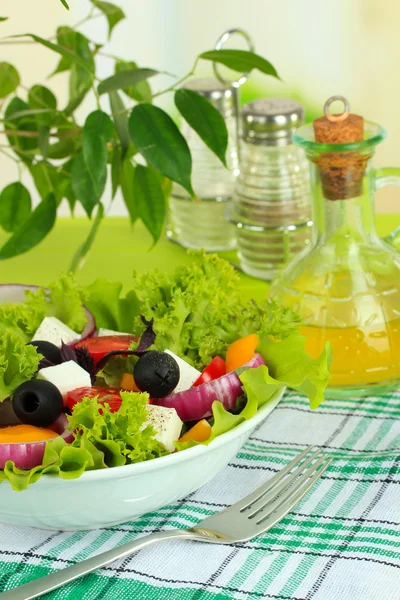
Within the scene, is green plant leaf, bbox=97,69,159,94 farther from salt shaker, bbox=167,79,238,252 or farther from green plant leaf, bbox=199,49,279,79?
salt shaker, bbox=167,79,238,252

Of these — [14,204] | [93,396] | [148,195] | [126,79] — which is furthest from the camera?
[14,204]

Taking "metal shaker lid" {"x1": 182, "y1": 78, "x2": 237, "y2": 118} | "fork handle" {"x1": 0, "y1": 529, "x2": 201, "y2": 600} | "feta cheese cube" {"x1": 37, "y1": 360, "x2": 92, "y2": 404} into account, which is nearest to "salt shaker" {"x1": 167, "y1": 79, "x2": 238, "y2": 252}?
"metal shaker lid" {"x1": 182, "y1": 78, "x2": 237, "y2": 118}

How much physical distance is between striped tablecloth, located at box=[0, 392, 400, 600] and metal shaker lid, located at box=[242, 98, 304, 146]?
0.58m

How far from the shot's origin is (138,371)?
0.93 m

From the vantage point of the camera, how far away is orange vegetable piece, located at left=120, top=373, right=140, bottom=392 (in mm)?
990

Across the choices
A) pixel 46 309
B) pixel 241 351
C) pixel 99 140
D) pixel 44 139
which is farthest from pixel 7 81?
pixel 241 351

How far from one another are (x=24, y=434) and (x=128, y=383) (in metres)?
0.17

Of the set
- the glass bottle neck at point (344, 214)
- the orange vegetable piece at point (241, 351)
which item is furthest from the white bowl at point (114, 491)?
the glass bottle neck at point (344, 214)

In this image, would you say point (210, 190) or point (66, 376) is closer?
point (66, 376)

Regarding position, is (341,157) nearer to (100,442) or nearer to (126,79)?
(126,79)

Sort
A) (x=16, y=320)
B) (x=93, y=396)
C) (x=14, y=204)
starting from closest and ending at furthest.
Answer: (x=93, y=396), (x=16, y=320), (x=14, y=204)

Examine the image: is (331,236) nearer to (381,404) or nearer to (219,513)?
(381,404)

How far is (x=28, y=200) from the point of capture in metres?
1.55

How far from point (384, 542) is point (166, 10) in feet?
11.9
